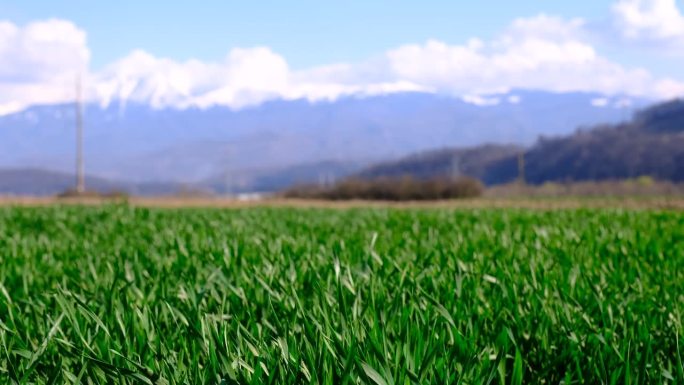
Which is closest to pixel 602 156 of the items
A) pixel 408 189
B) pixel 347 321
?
pixel 408 189

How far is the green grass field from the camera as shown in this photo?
5.25 feet

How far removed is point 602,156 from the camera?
142m

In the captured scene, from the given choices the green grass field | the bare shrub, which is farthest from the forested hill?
the green grass field

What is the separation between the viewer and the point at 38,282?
3482mm

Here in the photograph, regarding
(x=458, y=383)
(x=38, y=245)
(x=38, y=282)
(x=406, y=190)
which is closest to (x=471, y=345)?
(x=458, y=383)

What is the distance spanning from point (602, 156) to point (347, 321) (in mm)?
148460

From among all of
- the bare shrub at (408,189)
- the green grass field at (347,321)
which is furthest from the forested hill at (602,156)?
the green grass field at (347,321)

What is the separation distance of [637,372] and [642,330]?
1.23 ft

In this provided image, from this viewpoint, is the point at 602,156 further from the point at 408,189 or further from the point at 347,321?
the point at 347,321

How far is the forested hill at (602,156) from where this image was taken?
130875mm

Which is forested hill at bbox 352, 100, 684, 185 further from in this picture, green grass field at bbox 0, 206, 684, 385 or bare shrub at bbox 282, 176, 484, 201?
green grass field at bbox 0, 206, 684, 385

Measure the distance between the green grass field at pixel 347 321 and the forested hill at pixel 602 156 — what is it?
130592 millimetres

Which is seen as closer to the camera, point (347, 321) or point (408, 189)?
point (347, 321)

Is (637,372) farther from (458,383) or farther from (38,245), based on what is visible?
(38,245)
